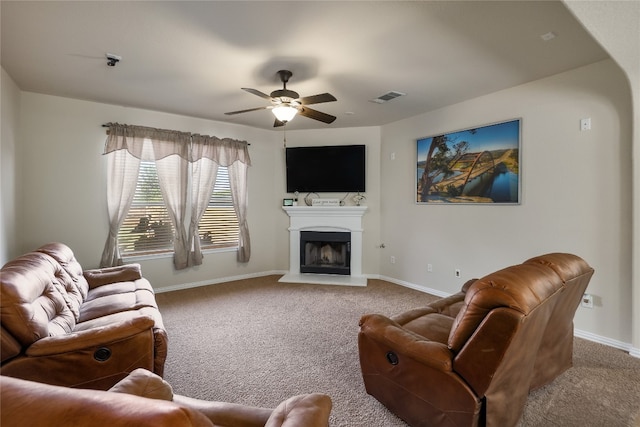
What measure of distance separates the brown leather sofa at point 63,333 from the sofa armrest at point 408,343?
1.40 meters

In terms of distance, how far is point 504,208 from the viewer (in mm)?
3363

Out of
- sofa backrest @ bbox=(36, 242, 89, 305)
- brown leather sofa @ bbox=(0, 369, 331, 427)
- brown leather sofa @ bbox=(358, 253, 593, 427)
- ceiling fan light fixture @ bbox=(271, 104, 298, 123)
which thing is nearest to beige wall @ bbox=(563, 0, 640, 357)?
brown leather sofa @ bbox=(358, 253, 593, 427)

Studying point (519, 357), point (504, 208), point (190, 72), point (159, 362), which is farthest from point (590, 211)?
point (190, 72)

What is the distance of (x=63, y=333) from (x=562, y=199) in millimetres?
4426

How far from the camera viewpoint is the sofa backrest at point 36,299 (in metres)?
1.47

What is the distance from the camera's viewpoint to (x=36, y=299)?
5.82 feet

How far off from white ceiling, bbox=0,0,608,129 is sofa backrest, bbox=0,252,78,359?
1774 mm

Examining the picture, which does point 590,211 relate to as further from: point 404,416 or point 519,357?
point 404,416

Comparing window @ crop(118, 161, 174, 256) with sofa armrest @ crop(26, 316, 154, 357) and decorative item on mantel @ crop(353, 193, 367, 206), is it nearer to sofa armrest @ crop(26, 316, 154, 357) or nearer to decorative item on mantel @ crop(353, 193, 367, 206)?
sofa armrest @ crop(26, 316, 154, 357)

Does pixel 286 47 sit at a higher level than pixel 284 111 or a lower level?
higher

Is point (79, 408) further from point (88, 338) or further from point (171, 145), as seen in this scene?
point (171, 145)

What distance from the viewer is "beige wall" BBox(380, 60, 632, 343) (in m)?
2.59

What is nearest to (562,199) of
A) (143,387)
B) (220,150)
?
(143,387)

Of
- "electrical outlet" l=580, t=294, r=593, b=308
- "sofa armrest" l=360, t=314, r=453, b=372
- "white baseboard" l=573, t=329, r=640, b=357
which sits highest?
"sofa armrest" l=360, t=314, r=453, b=372
